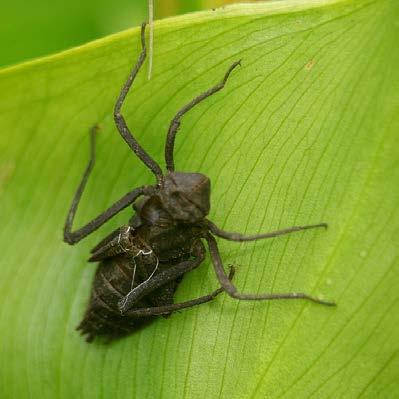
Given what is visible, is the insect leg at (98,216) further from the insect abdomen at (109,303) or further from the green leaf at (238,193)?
the insect abdomen at (109,303)

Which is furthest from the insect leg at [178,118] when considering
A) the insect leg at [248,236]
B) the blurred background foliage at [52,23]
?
the blurred background foliage at [52,23]

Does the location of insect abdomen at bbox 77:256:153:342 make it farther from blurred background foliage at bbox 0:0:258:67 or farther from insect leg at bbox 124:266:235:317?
blurred background foliage at bbox 0:0:258:67

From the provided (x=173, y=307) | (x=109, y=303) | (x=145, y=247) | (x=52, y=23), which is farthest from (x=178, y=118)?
(x=52, y=23)

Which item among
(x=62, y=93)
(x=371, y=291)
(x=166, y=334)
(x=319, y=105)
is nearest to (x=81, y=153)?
(x=62, y=93)

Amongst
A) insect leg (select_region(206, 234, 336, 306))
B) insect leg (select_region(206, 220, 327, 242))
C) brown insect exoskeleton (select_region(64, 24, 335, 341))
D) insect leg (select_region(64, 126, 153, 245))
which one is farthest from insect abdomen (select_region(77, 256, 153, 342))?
insect leg (select_region(206, 220, 327, 242))

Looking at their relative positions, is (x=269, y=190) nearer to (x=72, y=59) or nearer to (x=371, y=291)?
(x=371, y=291)

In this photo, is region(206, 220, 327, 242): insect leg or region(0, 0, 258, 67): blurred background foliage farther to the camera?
region(0, 0, 258, 67): blurred background foliage

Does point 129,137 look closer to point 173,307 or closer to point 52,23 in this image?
point 173,307
